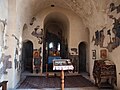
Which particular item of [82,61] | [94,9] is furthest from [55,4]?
[82,61]

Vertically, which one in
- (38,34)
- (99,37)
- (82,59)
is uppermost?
(38,34)

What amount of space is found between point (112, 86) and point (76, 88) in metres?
1.56

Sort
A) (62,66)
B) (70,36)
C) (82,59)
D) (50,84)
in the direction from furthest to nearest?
(82,59) → (70,36) → (50,84) → (62,66)

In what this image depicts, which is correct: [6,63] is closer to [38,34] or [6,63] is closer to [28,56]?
[38,34]

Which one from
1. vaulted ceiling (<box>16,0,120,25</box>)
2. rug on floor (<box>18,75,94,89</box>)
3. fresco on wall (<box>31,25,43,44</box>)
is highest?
vaulted ceiling (<box>16,0,120,25</box>)

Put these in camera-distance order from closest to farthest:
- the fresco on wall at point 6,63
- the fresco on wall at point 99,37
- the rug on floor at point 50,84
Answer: the fresco on wall at point 6,63 → the rug on floor at point 50,84 → the fresco on wall at point 99,37

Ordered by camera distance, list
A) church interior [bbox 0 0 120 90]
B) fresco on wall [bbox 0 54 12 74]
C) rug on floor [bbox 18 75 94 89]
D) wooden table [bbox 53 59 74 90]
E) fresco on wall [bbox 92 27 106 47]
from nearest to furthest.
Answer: wooden table [bbox 53 59 74 90] → fresco on wall [bbox 0 54 12 74] → church interior [bbox 0 0 120 90] → rug on floor [bbox 18 75 94 89] → fresco on wall [bbox 92 27 106 47]

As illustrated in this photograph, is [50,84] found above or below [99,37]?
below

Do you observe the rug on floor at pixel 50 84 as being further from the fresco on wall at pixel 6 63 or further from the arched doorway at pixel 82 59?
the arched doorway at pixel 82 59

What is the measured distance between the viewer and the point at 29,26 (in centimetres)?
1276

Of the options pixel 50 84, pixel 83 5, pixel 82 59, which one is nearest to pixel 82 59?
pixel 82 59

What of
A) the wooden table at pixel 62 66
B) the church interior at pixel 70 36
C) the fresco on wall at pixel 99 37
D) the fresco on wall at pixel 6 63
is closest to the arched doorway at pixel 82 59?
the church interior at pixel 70 36

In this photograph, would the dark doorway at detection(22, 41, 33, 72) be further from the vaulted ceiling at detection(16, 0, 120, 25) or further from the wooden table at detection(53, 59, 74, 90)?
the wooden table at detection(53, 59, 74, 90)

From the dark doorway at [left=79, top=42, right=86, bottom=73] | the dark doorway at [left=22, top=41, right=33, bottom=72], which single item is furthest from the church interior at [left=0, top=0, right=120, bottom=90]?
the dark doorway at [left=22, top=41, right=33, bottom=72]
